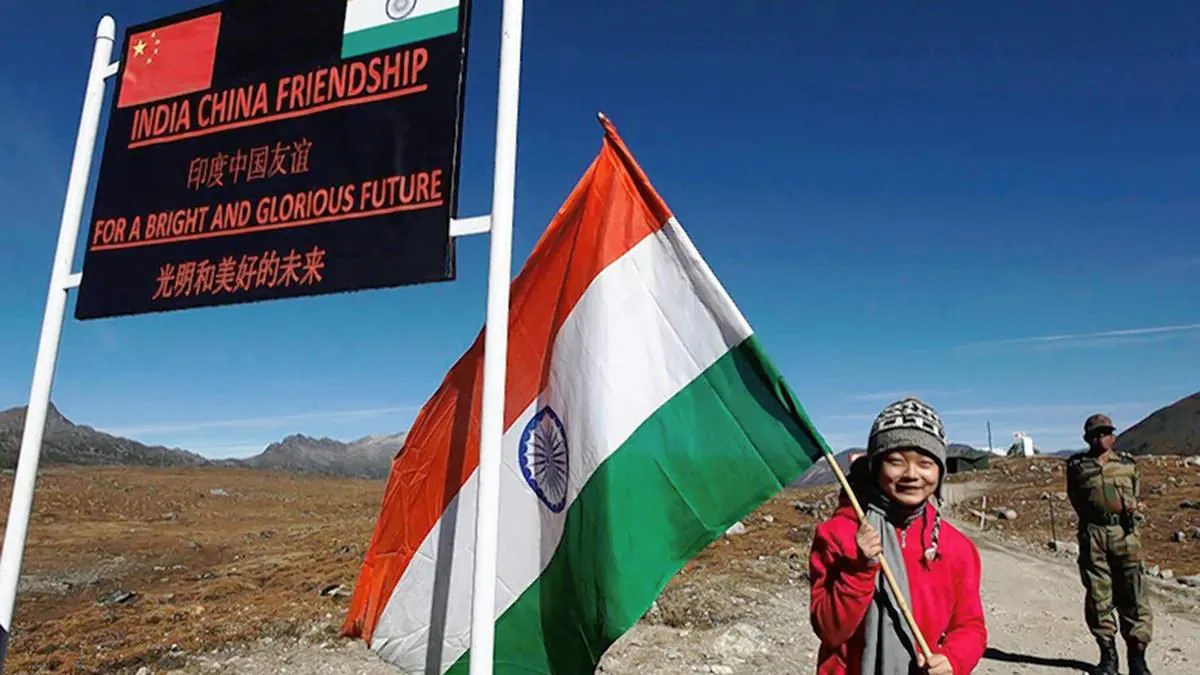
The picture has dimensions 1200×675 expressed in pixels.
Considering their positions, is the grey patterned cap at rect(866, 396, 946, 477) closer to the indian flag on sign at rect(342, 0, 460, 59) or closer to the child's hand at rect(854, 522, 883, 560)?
the child's hand at rect(854, 522, 883, 560)

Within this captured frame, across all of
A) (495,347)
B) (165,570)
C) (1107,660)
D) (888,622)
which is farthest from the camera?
(165,570)

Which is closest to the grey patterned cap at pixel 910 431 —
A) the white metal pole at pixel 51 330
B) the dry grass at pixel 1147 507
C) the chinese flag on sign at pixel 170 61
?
the chinese flag on sign at pixel 170 61

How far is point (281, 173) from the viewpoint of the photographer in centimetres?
361

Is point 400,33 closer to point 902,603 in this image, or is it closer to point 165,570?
point 902,603

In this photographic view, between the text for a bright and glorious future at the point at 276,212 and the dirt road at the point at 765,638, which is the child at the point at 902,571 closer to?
the text for a bright and glorious future at the point at 276,212

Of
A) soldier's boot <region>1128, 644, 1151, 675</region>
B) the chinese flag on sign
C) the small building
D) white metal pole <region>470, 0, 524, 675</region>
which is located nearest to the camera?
the small building

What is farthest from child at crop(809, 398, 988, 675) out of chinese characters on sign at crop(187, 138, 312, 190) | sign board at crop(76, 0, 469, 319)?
chinese characters on sign at crop(187, 138, 312, 190)

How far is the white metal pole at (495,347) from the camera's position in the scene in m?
2.81

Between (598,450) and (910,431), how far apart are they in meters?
1.21

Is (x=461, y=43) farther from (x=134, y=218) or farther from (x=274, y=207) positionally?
(x=134, y=218)

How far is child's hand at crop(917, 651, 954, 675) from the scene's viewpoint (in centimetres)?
237

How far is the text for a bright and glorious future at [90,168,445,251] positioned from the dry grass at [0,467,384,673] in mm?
5372

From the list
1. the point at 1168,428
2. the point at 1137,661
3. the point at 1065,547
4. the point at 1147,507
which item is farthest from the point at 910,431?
the point at 1168,428

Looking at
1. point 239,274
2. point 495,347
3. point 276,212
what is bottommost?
point 495,347
